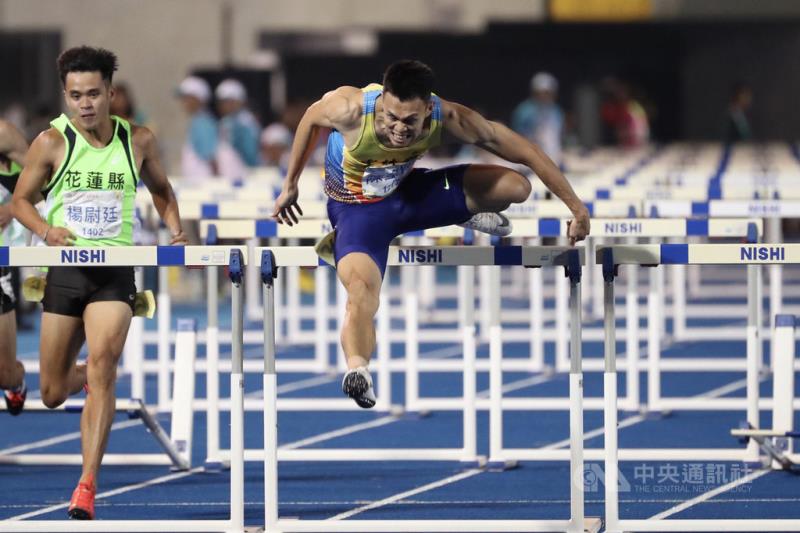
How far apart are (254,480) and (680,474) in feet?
6.82

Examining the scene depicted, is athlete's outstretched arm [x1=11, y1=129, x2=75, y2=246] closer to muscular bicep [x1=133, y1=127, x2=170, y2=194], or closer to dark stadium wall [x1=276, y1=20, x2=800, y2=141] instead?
muscular bicep [x1=133, y1=127, x2=170, y2=194]

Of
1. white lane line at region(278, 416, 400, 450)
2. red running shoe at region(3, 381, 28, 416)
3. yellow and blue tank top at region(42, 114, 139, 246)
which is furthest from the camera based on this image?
white lane line at region(278, 416, 400, 450)

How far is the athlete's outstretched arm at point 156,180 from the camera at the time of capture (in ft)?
24.0

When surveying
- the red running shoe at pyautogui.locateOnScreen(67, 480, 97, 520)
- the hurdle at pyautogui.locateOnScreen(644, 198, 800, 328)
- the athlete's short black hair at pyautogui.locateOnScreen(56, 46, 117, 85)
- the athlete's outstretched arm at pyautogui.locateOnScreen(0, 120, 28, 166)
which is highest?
the athlete's short black hair at pyautogui.locateOnScreen(56, 46, 117, 85)

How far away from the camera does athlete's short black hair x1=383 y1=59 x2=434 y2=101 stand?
641 centimetres

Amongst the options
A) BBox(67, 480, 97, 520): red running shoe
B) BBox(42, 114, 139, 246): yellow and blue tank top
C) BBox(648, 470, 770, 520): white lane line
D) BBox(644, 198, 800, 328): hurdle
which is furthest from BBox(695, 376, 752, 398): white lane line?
BBox(67, 480, 97, 520): red running shoe

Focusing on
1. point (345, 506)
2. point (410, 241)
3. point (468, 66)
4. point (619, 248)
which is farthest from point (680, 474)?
point (468, 66)

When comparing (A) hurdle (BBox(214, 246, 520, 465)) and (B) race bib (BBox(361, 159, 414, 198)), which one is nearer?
(A) hurdle (BBox(214, 246, 520, 465))

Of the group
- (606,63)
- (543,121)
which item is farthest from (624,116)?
(543,121)

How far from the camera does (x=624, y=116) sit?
26672 millimetres

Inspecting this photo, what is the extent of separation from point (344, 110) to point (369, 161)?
→ 227 mm

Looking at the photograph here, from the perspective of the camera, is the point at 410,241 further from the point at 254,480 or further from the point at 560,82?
the point at 560,82

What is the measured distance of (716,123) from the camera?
1266 inches

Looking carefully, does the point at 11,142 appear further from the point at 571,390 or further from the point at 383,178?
the point at 571,390
